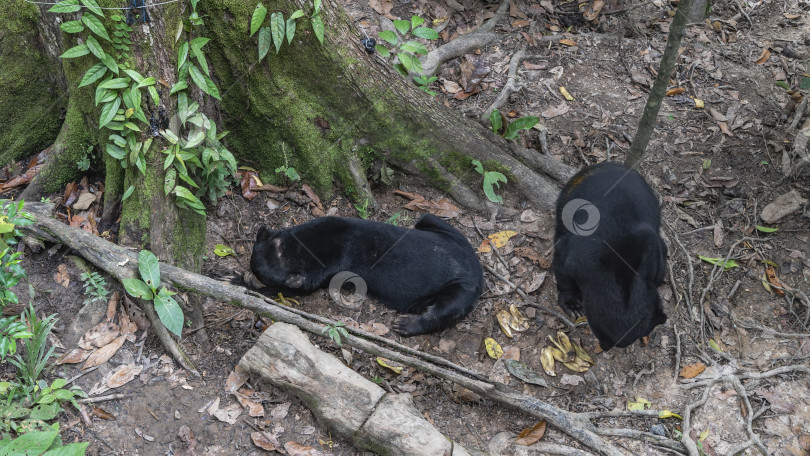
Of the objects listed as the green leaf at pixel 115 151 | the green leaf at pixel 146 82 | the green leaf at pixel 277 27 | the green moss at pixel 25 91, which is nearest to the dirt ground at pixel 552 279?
the green leaf at pixel 115 151

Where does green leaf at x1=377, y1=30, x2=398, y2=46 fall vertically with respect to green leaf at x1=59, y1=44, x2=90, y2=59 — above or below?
below

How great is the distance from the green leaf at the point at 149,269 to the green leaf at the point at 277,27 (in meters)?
2.05

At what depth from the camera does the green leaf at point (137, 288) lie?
161 inches

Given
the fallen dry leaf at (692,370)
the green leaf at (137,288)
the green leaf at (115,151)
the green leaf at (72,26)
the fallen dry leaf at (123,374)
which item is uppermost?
the green leaf at (72,26)

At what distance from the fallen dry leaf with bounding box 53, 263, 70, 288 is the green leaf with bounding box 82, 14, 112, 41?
165cm

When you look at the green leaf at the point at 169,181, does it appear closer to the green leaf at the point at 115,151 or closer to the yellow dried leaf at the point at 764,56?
the green leaf at the point at 115,151

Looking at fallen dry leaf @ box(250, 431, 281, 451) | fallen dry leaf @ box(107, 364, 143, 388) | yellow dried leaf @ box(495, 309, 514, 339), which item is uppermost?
fallen dry leaf @ box(107, 364, 143, 388)

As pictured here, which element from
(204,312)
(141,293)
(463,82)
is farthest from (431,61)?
(141,293)

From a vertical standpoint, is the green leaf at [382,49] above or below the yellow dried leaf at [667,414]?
above

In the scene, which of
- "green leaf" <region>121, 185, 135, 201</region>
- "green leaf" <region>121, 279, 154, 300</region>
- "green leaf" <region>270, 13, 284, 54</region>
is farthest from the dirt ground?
"green leaf" <region>270, 13, 284, 54</region>

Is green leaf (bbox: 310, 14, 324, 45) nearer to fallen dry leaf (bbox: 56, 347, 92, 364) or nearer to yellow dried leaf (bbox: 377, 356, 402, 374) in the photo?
yellow dried leaf (bbox: 377, 356, 402, 374)

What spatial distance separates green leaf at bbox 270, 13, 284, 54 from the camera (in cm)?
512

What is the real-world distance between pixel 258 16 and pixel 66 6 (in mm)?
1384

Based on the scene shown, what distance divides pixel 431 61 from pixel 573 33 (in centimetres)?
221
